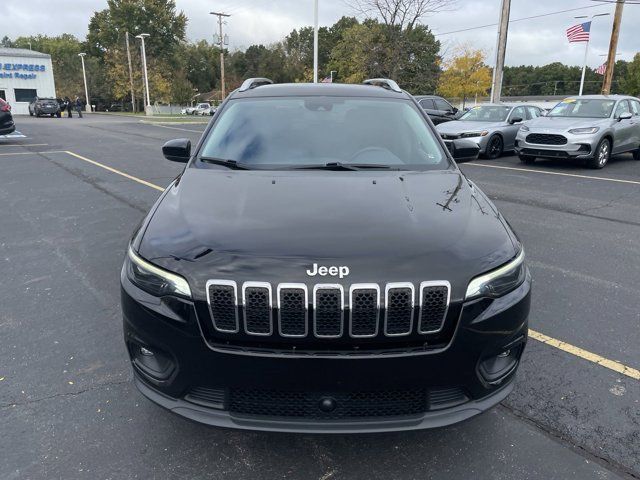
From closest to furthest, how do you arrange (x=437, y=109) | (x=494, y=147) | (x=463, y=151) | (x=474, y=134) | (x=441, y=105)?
(x=463, y=151), (x=474, y=134), (x=494, y=147), (x=437, y=109), (x=441, y=105)

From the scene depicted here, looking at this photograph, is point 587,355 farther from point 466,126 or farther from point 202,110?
point 202,110

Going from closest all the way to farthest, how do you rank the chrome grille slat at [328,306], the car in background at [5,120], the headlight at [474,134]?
the chrome grille slat at [328,306]
the headlight at [474,134]
the car in background at [5,120]

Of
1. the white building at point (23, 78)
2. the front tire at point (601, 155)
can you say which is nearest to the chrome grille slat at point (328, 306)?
the front tire at point (601, 155)

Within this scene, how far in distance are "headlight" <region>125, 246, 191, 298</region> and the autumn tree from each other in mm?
55719

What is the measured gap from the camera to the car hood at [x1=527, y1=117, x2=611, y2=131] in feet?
40.3

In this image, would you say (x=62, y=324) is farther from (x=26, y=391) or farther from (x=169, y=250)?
(x=169, y=250)

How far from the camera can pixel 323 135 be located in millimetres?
3518

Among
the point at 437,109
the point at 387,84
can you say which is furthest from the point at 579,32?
the point at 387,84

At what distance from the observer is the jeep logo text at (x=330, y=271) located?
199 centimetres

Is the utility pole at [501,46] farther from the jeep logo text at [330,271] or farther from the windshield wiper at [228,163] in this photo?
the jeep logo text at [330,271]

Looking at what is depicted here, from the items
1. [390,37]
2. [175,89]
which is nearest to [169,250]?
[390,37]

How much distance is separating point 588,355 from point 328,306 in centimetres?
229

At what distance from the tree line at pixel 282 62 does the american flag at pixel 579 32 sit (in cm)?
847

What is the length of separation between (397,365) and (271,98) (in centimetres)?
258
